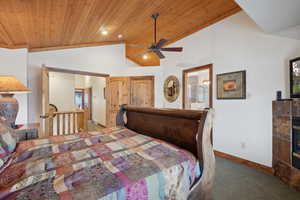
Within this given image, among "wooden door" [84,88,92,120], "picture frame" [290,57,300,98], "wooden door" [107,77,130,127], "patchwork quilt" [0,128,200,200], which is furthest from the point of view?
"wooden door" [84,88,92,120]

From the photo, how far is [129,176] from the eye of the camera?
34.7 inches

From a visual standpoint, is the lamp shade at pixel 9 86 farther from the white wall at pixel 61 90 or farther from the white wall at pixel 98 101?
the white wall at pixel 98 101

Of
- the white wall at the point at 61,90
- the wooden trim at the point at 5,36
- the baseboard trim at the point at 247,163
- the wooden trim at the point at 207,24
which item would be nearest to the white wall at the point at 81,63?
the wooden trim at the point at 5,36

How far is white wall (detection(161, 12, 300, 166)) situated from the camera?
2373 millimetres

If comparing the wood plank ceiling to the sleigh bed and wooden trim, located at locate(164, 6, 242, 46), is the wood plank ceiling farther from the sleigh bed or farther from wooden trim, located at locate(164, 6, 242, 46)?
the sleigh bed

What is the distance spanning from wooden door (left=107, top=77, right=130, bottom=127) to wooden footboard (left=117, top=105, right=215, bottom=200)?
2.85 metres

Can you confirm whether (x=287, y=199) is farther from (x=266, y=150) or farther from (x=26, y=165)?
(x=26, y=165)

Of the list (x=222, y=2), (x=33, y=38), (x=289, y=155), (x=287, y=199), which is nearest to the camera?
(x=287, y=199)

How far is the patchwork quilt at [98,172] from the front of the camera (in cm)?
73

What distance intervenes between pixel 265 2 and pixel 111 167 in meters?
2.36

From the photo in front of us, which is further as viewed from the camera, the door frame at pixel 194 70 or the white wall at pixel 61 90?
the white wall at pixel 61 90

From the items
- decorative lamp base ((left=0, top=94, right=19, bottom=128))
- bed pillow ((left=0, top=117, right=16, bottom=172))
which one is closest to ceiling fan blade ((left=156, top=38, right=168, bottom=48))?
bed pillow ((left=0, top=117, right=16, bottom=172))

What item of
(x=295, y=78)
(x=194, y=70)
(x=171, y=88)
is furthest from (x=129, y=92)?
(x=295, y=78)

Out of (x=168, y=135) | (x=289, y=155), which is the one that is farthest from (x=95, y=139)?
(x=289, y=155)
